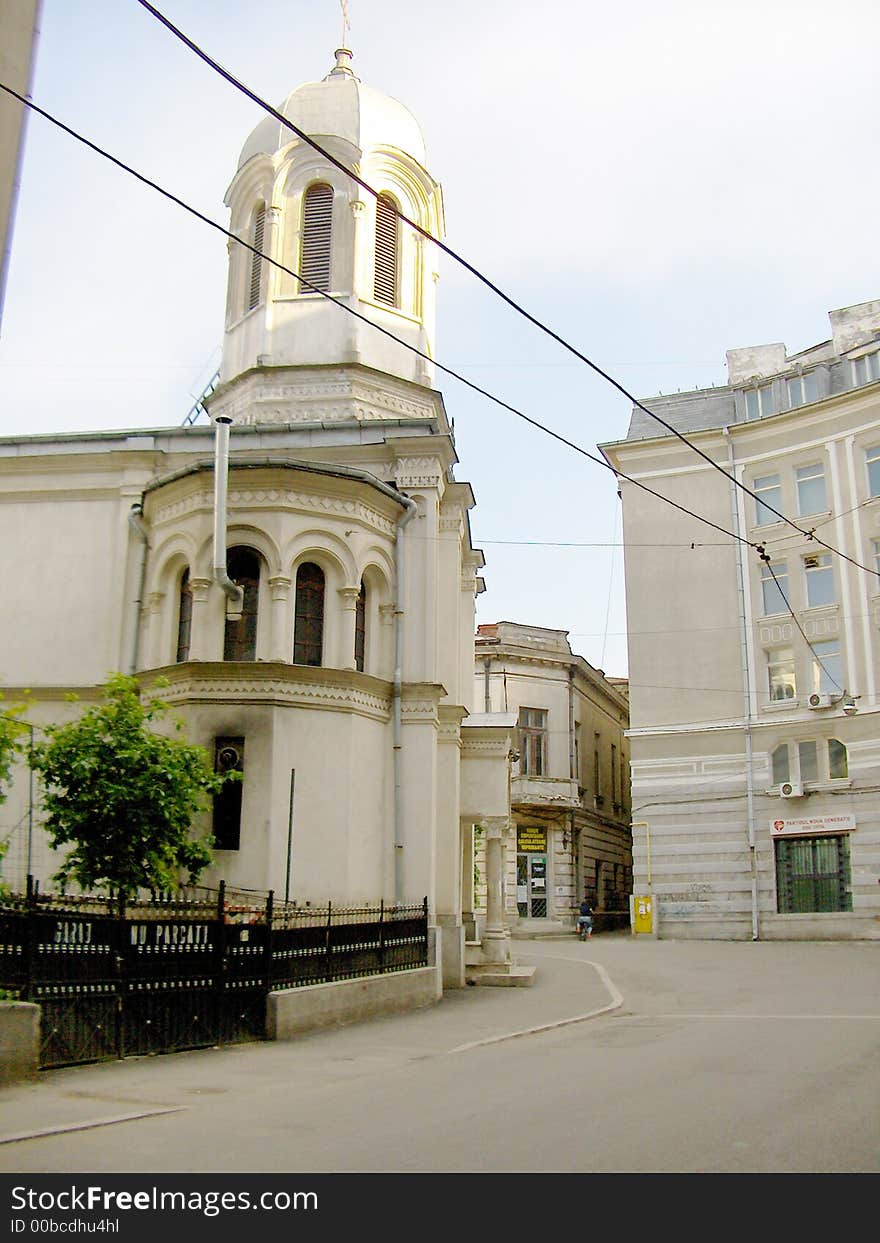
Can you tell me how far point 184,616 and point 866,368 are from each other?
23.1 metres

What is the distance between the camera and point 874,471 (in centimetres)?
3509

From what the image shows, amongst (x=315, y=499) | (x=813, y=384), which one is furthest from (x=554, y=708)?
(x=315, y=499)

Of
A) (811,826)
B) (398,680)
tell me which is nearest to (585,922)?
(811,826)

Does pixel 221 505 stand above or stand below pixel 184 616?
above

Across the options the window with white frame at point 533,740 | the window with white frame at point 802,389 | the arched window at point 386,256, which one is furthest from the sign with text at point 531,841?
the arched window at point 386,256

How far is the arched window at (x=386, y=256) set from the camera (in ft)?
95.9

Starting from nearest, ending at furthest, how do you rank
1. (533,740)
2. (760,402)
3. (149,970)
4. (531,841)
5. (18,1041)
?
(18,1041)
(149,970)
(760,402)
(531,841)
(533,740)

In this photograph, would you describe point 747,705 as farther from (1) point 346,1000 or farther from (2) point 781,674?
(1) point 346,1000

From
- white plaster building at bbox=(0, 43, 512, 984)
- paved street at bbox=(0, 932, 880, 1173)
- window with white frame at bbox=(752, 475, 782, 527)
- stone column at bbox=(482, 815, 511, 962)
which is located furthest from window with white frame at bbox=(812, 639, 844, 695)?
paved street at bbox=(0, 932, 880, 1173)

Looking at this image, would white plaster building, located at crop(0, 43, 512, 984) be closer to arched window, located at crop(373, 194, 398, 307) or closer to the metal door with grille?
arched window, located at crop(373, 194, 398, 307)

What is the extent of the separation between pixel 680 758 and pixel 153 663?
1901 centimetres

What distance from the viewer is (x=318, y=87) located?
30625mm

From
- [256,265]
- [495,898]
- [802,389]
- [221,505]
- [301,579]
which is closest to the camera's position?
[221,505]

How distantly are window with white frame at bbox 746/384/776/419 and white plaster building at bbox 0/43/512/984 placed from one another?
1350cm
